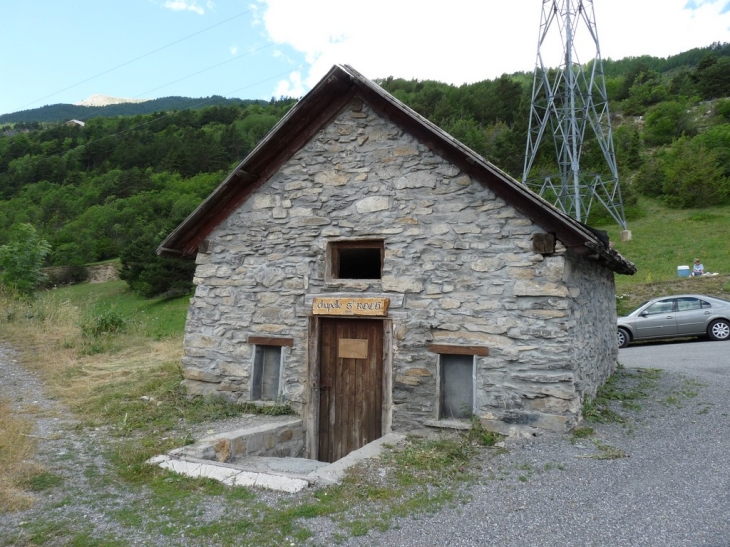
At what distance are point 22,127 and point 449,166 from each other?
340ft

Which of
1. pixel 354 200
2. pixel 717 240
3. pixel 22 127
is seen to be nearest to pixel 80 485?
pixel 354 200

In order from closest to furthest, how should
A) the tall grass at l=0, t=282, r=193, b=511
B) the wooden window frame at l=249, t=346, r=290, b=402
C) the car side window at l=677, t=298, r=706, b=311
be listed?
the tall grass at l=0, t=282, r=193, b=511, the wooden window frame at l=249, t=346, r=290, b=402, the car side window at l=677, t=298, r=706, b=311

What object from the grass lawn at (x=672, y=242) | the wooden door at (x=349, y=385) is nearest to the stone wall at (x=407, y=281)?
the wooden door at (x=349, y=385)

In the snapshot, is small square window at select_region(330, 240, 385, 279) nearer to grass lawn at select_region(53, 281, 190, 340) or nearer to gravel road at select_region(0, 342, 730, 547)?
gravel road at select_region(0, 342, 730, 547)

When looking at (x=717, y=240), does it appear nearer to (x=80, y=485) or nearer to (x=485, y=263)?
(x=485, y=263)

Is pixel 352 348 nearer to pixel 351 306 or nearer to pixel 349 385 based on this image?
pixel 349 385

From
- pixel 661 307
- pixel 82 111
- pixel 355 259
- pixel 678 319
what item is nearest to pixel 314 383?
pixel 355 259

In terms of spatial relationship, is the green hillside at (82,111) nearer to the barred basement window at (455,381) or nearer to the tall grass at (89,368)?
the tall grass at (89,368)

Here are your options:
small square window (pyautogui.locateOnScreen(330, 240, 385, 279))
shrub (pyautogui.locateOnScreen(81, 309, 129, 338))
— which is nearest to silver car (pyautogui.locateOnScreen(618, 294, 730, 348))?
small square window (pyautogui.locateOnScreen(330, 240, 385, 279))

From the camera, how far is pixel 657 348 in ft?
47.2

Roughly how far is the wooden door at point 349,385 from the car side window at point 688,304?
11.2m

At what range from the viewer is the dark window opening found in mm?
6992

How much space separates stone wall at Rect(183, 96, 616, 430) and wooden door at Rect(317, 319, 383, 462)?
1.18 ft

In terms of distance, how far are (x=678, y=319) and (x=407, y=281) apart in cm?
1119
